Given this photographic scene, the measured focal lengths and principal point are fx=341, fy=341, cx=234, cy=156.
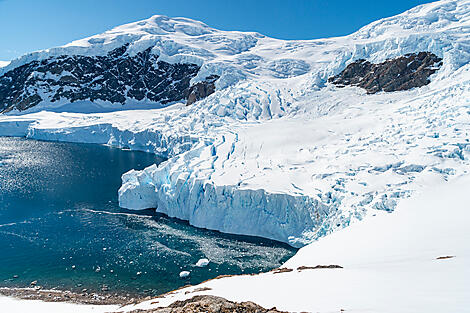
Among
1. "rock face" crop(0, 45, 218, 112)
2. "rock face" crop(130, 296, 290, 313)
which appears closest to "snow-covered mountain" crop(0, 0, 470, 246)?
"rock face" crop(0, 45, 218, 112)

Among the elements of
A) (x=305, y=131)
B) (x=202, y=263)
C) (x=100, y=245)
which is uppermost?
(x=305, y=131)

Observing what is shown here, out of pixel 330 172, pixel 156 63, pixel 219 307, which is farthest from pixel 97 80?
pixel 219 307

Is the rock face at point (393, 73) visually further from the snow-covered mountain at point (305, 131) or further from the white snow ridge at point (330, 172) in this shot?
the white snow ridge at point (330, 172)

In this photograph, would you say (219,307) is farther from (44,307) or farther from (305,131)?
(305,131)

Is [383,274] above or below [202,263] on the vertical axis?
above

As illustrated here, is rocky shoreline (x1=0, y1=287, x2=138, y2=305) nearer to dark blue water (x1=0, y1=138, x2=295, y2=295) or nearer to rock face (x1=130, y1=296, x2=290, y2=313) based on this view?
dark blue water (x1=0, y1=138, x2=295, y2=295)

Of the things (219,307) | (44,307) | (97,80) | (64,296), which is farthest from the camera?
(97,80)

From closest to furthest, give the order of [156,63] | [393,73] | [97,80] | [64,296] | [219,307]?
1. [219,307]
2. [64,296]
3. [393,73]
4. [97,80]
5. [156,63]

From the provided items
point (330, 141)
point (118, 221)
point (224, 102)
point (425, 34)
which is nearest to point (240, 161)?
point (330, 141)
